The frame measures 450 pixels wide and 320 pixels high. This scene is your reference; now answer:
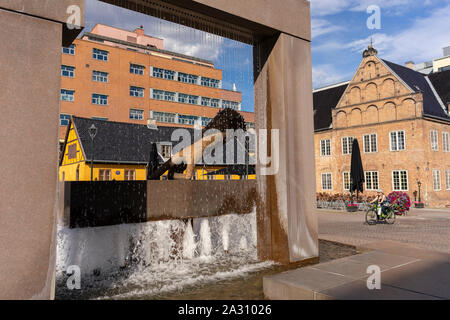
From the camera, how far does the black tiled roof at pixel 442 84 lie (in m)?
31.5

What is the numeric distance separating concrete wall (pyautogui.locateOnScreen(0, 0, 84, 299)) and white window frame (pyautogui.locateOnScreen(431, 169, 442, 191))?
3093 centimetres

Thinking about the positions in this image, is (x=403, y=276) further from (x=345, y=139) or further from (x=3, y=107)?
(x=345, y=139)

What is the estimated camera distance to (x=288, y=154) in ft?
18.7

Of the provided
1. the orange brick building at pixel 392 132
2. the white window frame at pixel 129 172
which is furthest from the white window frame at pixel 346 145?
the white window frame at pixel 129 172

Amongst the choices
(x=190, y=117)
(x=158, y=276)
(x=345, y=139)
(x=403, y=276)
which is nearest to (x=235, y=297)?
(x=158, y=276)

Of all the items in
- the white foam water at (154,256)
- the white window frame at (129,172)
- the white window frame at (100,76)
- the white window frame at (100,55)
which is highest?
the white window frame at (100,55)

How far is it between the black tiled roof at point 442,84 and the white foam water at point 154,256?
32.7m

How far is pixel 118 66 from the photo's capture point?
40.8 metres

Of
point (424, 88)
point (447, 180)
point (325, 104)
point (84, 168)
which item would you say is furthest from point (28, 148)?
point (325, 104)

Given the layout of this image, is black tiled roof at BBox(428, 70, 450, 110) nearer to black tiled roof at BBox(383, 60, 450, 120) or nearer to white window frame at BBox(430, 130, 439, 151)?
black tiled roof at BBox(383, 60, 450, 120)

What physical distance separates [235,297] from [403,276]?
2.16 meters

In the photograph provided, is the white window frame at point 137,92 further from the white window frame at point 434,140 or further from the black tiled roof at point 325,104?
the white window frame at point 434,140

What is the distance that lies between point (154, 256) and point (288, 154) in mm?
2973

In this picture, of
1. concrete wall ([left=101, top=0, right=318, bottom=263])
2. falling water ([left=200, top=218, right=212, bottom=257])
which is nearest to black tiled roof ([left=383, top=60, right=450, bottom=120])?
concrete wall ([left=101, top=0, right=318, bottom=263])
